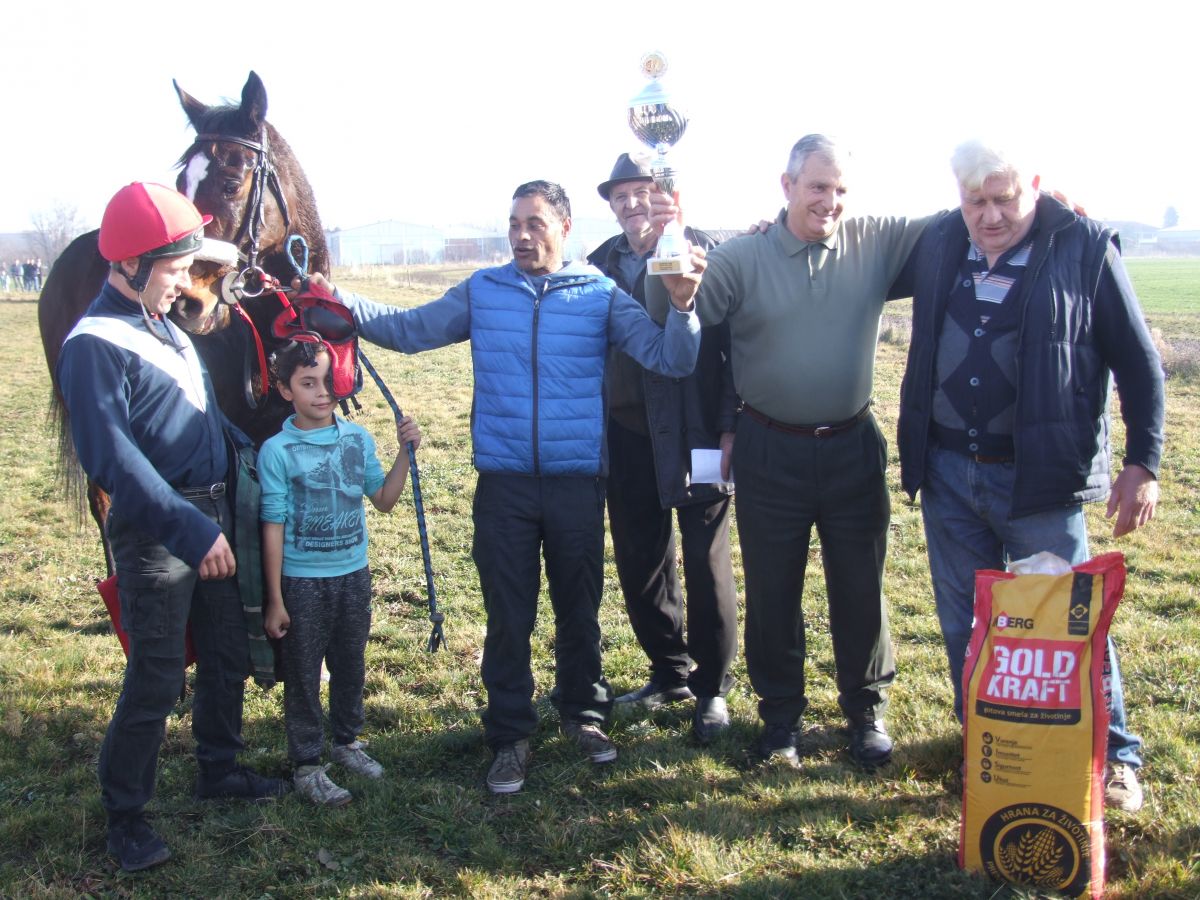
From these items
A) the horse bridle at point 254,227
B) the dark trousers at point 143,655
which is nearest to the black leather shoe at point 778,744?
the dark trousers at point 143,655

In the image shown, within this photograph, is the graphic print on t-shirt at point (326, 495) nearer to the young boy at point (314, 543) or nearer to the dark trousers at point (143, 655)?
the young boy at point (314, 543)

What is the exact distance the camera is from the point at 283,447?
Answer: 11.0 ft

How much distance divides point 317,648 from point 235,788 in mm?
611

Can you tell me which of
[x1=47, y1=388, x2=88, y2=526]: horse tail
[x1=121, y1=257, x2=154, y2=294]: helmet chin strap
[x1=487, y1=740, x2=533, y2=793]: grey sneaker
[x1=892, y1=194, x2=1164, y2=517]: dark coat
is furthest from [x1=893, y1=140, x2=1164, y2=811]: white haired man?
[x1=47, y1=388, x2=88, y2=526]: horse tail

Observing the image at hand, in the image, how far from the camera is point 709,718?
385 cm

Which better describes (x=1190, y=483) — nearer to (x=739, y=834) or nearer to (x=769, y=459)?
(x=769, y=459)

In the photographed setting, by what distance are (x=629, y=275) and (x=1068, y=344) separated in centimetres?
183

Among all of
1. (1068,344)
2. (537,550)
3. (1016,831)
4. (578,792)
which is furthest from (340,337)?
(1016,831)

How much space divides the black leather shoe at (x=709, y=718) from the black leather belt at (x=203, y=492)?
2.09m

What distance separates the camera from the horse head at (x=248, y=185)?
405cm

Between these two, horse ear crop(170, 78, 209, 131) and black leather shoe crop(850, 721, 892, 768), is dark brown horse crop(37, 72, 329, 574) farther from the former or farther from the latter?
black leather shoe crop(850, 721, 892, 768)

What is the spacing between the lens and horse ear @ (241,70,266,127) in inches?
170

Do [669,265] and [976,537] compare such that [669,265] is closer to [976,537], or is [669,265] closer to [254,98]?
[976,537]

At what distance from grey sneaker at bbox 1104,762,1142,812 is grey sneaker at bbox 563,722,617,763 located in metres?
1.73
